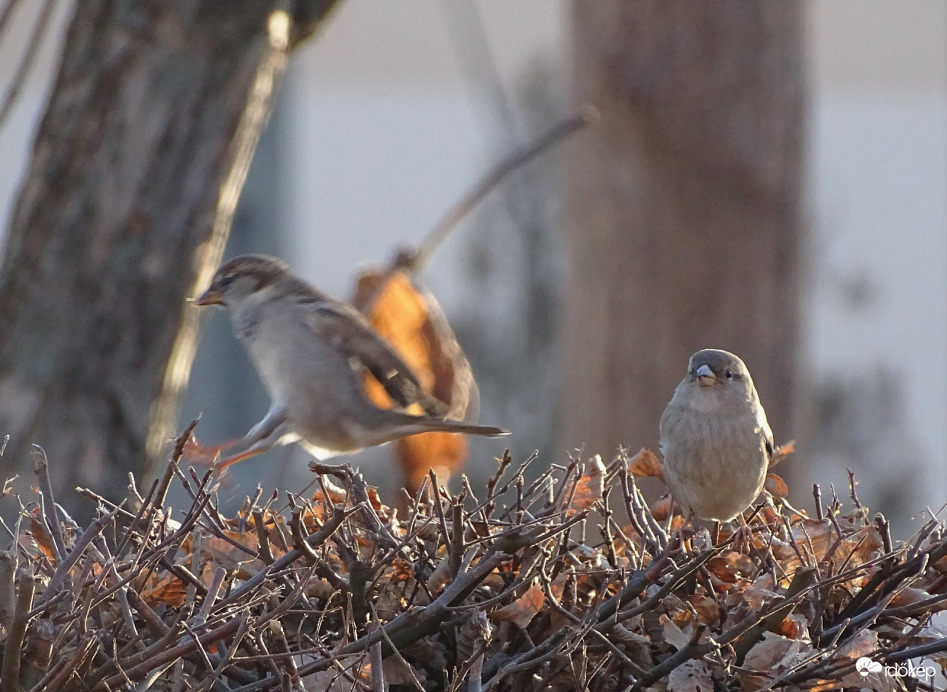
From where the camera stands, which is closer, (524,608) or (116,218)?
(524,608)

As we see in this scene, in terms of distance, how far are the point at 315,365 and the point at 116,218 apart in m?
0.76

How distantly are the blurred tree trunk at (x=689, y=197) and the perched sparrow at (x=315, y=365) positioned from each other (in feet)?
6.83

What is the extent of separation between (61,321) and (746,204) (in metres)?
2.55

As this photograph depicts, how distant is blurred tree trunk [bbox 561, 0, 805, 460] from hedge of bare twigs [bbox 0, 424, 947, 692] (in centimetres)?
292

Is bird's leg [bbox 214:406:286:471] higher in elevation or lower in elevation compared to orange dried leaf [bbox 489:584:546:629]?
lower

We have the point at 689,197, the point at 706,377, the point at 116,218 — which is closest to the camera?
the point at 706,377

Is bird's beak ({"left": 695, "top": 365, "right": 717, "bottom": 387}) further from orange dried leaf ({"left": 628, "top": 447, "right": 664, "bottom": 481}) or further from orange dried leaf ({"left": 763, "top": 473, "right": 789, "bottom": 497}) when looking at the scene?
orange dried leaf ({"left": 628, "top": 447, "right": 664, "bottom": 481})

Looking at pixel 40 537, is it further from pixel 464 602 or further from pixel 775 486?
pixel 775 486

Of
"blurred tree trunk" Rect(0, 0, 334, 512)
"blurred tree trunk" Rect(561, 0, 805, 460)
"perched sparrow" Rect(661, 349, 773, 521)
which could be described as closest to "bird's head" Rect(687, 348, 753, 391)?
"perched sparrow" Rect(661, 349, 773, 521)

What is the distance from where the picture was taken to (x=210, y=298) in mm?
2455

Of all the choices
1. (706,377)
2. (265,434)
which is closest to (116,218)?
(265,434)

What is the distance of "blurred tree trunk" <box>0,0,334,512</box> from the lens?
2.99m

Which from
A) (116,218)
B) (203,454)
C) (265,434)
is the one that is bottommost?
(265,434)

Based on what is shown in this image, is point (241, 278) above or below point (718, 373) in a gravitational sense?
above
